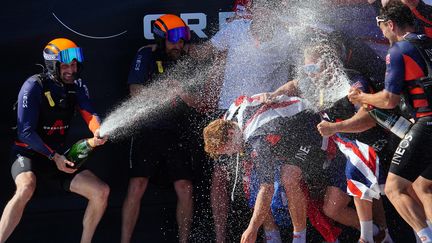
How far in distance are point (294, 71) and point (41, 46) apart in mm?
2128

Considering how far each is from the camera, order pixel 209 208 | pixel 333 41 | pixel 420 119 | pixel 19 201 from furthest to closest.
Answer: pixel 209 208 < pixel 333 41 < pixel 19 201 < pixel 420 119

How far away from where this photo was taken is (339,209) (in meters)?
6.91

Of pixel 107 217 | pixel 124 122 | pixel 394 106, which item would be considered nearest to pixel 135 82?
pixel 124 122

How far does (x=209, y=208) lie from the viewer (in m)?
7.62

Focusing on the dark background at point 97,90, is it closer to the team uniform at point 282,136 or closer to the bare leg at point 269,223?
the bare leg at point 269,223

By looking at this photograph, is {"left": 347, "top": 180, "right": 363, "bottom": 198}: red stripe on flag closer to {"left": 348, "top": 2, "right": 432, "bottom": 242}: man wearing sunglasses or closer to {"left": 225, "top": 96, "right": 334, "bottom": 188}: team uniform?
{"left": 225, "top": 96, "right": 334, "bottom": 188}: team uniform

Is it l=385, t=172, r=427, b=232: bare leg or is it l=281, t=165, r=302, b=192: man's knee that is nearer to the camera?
l=385, t=172, r=427, b=232: bare leg

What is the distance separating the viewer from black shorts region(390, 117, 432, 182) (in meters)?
5.96

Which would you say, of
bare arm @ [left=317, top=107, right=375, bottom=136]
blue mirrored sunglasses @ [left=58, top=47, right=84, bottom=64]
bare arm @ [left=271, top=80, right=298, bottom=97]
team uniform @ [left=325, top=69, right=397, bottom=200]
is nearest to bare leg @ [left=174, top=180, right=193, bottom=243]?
bare arm @ [left=271, top=80, right=298, bottom=97]

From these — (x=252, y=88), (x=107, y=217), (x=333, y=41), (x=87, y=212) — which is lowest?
(x=107, y=217)

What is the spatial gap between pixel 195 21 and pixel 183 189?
1.45 meters

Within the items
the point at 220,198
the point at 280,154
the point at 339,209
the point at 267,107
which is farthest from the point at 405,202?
the point at 220,198

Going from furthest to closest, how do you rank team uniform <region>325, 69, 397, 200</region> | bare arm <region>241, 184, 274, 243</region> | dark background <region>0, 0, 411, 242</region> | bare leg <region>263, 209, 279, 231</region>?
1. dark background <region>0, 0, 411, 242</region>
2. bare leg <region>263, 209, 279, 231</region>
3. team uniform <region>325, 69, 397, 200</region>
4. bare arm <region>241, 184, 274, 243</region>

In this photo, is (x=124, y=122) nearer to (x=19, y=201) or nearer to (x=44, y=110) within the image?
(x=44, y=110)
